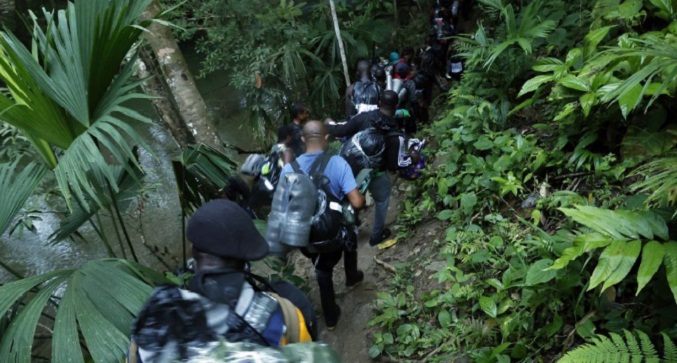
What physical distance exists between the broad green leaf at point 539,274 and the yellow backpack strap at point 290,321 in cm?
162

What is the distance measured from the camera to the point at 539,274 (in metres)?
2.98

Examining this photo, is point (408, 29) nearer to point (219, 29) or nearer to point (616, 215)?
point (219, 29)

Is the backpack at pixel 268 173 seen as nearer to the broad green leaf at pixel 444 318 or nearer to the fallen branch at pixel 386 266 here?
the fallen branch at pixel 386 266

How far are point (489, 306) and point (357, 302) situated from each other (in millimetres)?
1576

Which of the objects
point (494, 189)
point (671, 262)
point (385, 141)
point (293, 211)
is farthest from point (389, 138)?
point (671, 262)

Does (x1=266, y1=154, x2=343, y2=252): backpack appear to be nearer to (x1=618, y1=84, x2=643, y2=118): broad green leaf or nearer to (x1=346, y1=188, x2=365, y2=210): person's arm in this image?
(x1=346, y1=188, x2=365, y2=210): person's arm

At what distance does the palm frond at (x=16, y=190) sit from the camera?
105 inches

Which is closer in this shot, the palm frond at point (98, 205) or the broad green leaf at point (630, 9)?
the palm frond at point (98, 205)

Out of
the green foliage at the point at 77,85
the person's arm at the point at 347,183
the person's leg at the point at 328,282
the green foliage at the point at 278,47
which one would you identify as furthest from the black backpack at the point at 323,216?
the green foliage at the point at 278,47

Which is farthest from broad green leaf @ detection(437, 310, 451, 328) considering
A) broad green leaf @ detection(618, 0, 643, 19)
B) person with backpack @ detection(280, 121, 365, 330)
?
broad green leaf @ detection(618, 0, 643, 19)

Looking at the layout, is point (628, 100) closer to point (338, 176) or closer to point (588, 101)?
point (588, 101)

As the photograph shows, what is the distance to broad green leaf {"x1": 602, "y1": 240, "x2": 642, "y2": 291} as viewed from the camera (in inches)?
94.3

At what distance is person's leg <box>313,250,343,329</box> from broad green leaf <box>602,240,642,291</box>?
6.44ft

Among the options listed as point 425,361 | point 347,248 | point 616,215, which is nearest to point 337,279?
point 347,248
